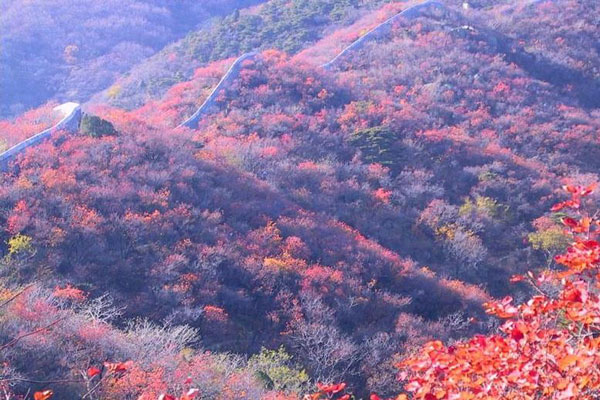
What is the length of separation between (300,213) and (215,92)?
36.9 feet

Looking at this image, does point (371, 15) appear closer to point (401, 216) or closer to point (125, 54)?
point (125, 54)

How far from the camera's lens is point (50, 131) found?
22.9 meters

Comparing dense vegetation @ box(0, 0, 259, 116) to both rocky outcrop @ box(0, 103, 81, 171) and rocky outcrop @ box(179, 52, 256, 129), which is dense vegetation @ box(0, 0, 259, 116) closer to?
rocky outcrop @ box(179, 52, 256, 129)

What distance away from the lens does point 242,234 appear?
19844 millimetres

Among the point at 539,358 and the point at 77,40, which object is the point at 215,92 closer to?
the point at 77,40

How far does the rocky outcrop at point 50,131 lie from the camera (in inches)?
825

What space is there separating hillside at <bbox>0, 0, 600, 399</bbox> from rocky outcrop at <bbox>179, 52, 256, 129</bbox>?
24cm

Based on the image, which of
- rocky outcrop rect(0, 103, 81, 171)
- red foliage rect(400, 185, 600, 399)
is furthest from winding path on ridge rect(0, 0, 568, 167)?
red foliage rect(400, 185, 600, 399)

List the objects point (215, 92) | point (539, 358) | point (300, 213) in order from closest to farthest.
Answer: point (539, 358) → point (300, 213) → point (215, 92)

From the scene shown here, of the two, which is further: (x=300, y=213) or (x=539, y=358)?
(x=300, y=213)

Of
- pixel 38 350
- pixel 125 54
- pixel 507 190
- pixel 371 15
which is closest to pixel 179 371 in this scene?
pixel 38 350

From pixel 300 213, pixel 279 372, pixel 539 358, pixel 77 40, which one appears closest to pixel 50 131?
pixel 300 213

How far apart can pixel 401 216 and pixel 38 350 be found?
49.4 feet

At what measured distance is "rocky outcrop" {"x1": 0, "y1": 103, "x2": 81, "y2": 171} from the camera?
68.7ft
